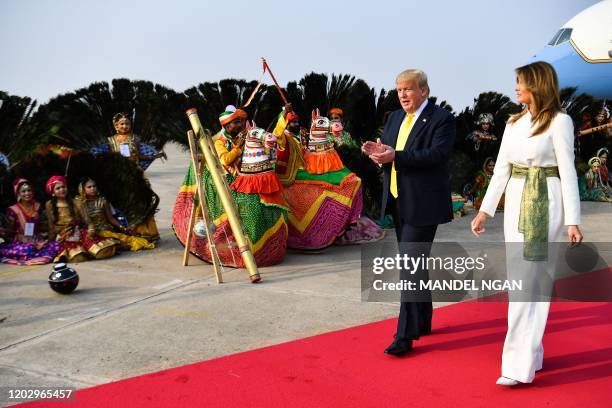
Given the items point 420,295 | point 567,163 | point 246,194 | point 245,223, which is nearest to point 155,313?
point 245,223

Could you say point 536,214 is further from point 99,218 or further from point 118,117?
point 118,117

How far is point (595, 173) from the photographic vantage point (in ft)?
39.5

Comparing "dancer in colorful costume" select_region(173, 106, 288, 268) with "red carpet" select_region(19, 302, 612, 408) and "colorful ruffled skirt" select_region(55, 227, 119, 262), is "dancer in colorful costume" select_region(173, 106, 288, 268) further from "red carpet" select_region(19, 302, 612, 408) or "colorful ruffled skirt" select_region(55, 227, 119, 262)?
"red carpet" select_region(19, 302, 612, 408)

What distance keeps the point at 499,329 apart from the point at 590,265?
8.63ft

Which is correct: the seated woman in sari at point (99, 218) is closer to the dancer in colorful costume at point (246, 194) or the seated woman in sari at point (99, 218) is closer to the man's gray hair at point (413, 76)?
the dancer in colorful costume at point (246, 194)

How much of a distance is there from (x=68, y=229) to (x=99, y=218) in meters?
0.43

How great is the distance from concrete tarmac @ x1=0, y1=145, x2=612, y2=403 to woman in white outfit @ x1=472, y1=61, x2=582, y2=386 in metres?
1.50

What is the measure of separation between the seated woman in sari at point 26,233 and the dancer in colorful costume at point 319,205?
8.86 feet

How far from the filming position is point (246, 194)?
633cm

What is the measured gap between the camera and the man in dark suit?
12.2 ft

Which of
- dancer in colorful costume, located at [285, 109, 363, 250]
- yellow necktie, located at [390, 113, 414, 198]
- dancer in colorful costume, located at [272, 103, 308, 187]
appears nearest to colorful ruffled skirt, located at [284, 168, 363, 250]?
dancer in colorful costume, located at [285, 109, 363, 250]

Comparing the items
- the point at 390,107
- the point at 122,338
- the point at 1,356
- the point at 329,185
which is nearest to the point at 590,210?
the point at 390,107

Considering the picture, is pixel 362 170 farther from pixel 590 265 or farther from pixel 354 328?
pixel 354 328

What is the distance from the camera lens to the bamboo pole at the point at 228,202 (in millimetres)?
5801
